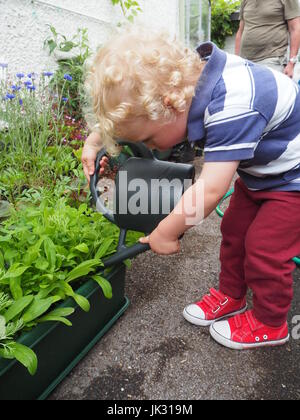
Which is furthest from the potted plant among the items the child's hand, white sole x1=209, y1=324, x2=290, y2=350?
white sole x1=209, y1=324, x2=290, y2=350

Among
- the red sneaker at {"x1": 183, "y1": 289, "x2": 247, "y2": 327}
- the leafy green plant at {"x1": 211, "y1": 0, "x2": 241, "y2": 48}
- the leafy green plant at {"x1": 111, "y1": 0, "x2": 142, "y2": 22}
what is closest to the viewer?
the red sneaker at {"x1": 183, "y1": 289, "x2": 247, "y2": 327}

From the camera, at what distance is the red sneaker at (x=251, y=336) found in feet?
4.13

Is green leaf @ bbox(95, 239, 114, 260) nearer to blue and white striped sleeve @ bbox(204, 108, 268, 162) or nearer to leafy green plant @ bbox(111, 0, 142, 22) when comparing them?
blue and white striped sleeve @ bbox(204, 108, 268, 162)

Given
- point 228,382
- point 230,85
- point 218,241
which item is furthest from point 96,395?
point 218,241

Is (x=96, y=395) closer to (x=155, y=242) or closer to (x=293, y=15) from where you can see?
(x=155, y=242)

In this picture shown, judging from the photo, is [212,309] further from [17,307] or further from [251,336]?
[17,307]

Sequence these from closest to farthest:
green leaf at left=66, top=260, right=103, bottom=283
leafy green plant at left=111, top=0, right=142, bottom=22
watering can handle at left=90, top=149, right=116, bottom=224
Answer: green leaf at left=66, top=260, right=103, bottom=283 < watering can handle at left=90, top=149, right=116, bottom=224 < leafy green plant at left=111, top=0, right=142, bottom=22

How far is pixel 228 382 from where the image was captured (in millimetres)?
1126

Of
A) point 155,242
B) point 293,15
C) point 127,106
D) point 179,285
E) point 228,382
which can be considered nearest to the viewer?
point 127,106

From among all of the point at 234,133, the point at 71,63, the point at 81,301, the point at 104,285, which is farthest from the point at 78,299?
the point at 71,63

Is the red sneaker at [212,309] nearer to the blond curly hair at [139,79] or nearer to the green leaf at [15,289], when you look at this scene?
the green leaf at [15,289]

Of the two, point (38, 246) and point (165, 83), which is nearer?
point (165, 83)

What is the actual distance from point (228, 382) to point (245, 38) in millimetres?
2593

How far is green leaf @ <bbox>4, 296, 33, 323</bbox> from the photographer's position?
0.88m
